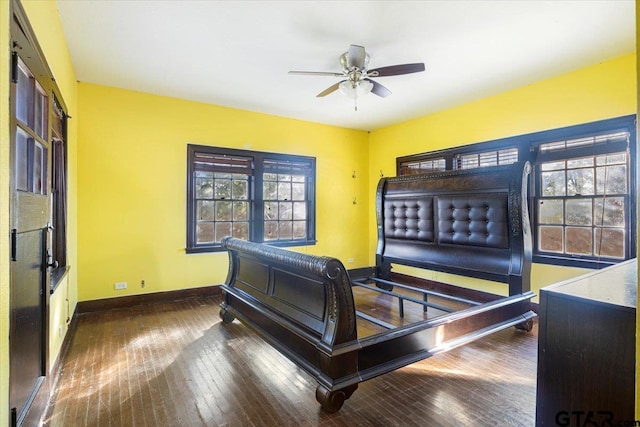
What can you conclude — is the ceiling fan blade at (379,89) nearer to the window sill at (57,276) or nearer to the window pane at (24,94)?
the window pane at (24,94)

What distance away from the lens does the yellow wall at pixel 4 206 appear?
127cm

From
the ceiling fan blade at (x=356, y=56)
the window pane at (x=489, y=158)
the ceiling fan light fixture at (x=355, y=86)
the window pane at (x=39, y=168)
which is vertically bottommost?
the window pane at (x=39, y=168)

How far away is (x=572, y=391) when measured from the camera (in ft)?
4.20

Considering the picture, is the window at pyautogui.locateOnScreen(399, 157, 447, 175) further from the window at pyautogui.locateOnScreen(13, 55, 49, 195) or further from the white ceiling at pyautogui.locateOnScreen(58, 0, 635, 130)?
the window at pyautogui.locateOnScreen(13, 55, 49, 195)

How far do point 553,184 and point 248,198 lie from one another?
4389 millimetres

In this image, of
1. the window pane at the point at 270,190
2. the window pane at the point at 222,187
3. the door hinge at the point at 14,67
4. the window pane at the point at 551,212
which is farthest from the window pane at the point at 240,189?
the window pane at the point at 551,212

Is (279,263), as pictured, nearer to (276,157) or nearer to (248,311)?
(248,311)

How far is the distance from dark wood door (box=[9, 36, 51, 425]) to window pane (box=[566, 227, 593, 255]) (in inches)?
197

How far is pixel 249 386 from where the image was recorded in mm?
2342

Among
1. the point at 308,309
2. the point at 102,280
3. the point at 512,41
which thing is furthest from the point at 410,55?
the point at 102,280

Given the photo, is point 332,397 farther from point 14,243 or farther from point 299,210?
point 299,210

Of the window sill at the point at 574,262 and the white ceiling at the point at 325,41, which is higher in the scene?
the white ceiling at the point at 325,41

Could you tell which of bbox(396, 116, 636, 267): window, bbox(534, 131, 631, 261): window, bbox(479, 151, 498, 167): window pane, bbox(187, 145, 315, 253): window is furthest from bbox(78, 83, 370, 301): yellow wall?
bbox(534, 131, 631, 261): window

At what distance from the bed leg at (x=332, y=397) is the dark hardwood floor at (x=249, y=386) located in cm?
5
